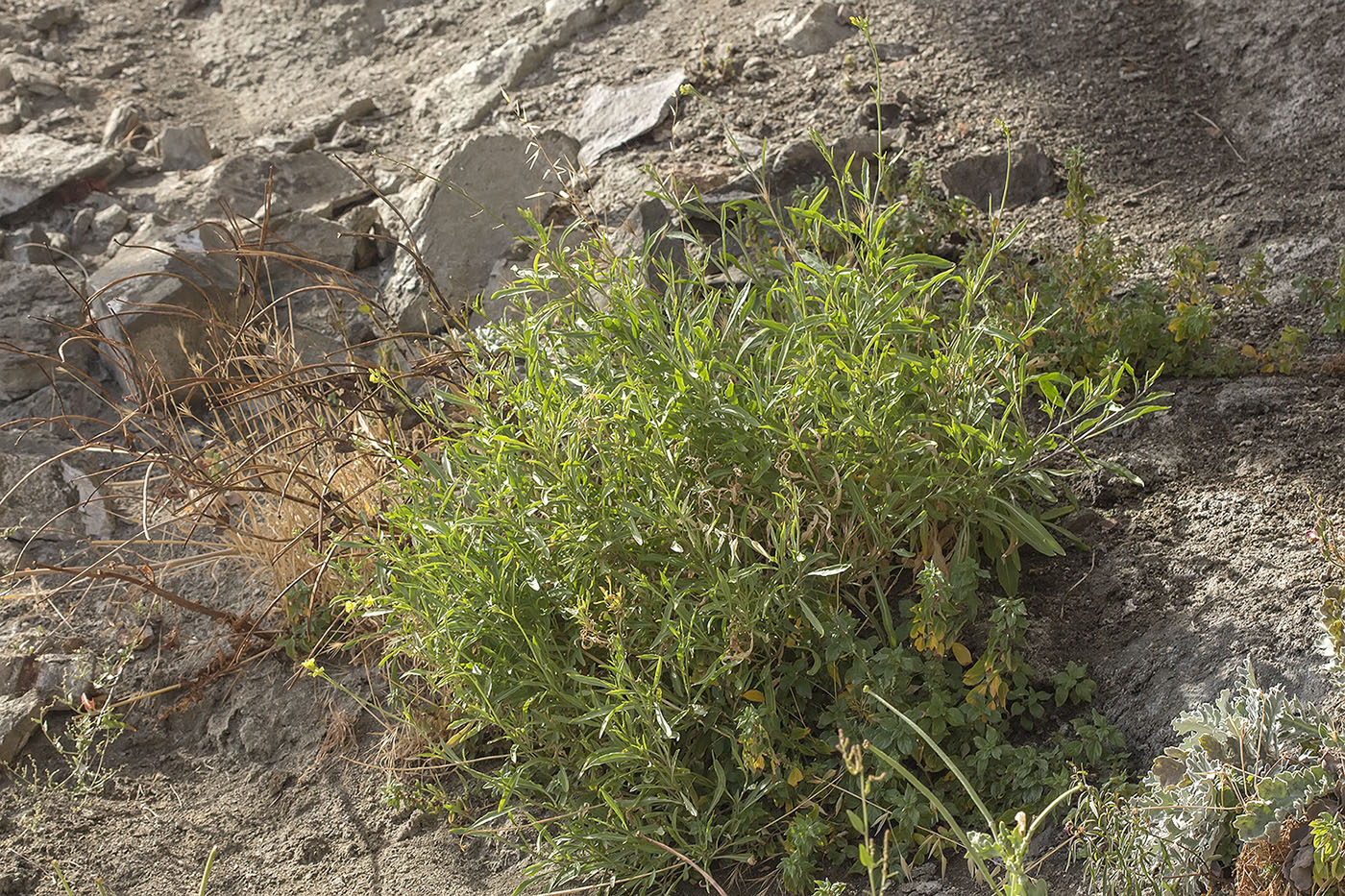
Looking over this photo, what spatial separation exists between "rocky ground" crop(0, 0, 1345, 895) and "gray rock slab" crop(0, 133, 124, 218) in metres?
0.02

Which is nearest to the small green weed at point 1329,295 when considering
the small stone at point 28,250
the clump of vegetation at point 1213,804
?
the clump of vegetation at point 1213,804

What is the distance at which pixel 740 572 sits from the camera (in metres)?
2.32

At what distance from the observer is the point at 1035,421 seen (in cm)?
315

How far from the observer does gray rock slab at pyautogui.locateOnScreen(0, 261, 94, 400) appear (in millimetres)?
4461

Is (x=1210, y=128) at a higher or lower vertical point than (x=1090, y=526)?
higher

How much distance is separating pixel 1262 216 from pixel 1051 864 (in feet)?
8.14

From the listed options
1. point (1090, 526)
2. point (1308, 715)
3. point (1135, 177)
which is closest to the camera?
point (1308, 715)

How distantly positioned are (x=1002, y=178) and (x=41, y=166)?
4655 millimetres

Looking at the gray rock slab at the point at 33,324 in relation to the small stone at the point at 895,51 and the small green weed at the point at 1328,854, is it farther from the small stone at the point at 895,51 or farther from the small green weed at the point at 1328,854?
the small green weed at the point at 1328,854

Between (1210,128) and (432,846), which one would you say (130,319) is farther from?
(1210,128)

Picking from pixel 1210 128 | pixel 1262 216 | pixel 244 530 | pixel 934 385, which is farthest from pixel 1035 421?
pixel 244 530

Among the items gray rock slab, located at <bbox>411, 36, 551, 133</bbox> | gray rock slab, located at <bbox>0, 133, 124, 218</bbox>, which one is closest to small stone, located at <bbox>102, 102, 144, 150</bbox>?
gray rock slab, located at <bbox>0, 133, 124, 218</bbox>

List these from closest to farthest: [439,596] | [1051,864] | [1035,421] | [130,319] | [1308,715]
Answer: [1308,715] < [1051,864] < [439,596] < [1035,421] < [130,319]

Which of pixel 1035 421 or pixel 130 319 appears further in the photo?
pixel 130 319
